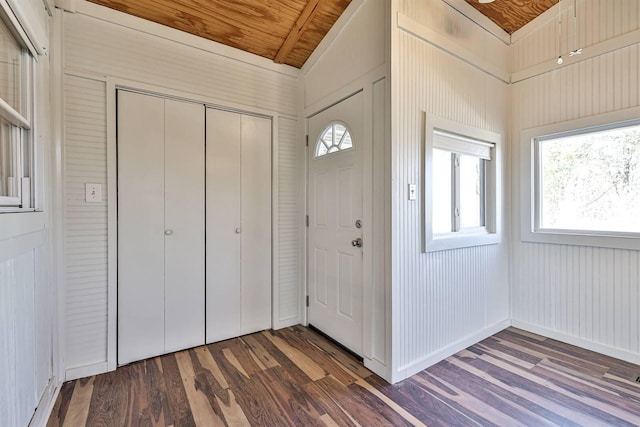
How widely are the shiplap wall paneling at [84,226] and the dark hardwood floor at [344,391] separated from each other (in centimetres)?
27

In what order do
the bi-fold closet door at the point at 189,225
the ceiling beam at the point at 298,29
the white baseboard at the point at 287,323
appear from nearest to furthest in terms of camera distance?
the bi-fold closet door at the point at 189,225 → the ceiling beam at the point at 298,29 → the white baseboard at the point at 287,323

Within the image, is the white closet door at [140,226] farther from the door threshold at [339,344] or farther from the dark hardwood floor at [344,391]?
the door threshold at [339,344]

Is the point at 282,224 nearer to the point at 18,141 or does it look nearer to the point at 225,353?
the point at 225,353

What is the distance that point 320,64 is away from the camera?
2.68 meters

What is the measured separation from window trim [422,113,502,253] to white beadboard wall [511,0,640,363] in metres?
0.29

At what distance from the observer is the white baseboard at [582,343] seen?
7.28 feet

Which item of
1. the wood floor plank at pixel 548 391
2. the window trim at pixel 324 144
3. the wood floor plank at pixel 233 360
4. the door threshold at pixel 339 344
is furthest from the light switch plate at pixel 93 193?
the wood floor plank at pixel 548 391

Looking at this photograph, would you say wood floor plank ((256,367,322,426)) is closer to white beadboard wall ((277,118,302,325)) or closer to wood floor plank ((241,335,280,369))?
wood floor plank ((241,335,280,369))

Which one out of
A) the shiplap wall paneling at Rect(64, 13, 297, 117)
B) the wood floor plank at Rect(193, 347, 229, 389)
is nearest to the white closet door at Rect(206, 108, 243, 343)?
the wood floor plank at Rect(193, 347, 229, 389)

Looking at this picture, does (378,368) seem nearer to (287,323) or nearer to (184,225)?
(287,323)

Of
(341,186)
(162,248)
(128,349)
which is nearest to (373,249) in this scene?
(341,186)

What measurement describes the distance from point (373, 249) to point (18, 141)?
7.20 feet

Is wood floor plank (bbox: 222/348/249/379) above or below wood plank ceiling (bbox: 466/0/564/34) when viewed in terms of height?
below

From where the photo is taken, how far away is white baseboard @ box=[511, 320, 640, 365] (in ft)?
7.28
